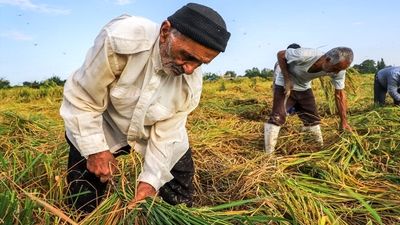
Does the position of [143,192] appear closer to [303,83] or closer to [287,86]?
[287,86]

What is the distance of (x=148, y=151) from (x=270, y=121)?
233 centimetres

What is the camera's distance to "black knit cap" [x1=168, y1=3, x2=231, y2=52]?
71.8 inches

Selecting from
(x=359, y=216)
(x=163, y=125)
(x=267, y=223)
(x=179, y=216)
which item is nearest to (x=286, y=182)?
(x=359, y=216)

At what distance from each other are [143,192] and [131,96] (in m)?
0.43

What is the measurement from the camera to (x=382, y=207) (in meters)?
2.93

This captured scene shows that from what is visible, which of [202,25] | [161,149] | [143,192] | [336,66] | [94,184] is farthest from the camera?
[336,66]

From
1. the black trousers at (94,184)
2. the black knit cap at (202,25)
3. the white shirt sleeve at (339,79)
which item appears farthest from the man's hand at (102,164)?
the white shirt sleeve at (339,79)

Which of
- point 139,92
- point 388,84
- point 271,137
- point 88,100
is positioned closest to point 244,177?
point 271,137

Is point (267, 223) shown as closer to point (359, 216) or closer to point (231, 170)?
point (359, 216)

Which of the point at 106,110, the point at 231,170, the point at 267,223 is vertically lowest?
the point at 231,170

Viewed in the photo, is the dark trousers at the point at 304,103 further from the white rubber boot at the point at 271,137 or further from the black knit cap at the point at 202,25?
the black knit cap at the point at 202,25

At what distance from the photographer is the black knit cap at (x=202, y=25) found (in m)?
1.82

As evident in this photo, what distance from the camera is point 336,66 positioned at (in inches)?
153

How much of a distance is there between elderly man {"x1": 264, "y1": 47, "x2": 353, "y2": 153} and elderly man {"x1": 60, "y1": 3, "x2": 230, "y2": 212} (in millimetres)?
1991
